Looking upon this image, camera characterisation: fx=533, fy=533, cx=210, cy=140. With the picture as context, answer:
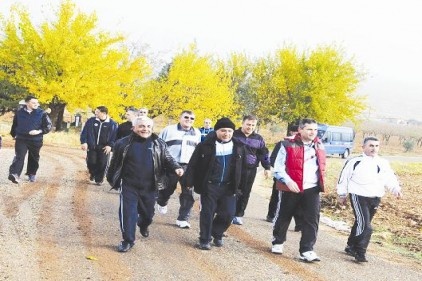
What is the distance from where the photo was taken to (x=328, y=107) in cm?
4397

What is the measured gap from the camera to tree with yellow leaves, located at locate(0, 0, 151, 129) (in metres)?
28.9

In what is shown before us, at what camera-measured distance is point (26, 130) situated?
37.4 ft

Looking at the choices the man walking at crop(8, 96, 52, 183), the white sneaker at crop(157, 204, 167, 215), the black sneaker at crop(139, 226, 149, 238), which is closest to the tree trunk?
the man walking at crop(8, 96, 52, 183)

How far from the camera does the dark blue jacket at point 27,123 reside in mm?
11414

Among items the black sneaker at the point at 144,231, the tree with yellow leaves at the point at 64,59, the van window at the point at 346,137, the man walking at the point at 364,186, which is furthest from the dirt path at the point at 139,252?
the van window at the point at 346,137

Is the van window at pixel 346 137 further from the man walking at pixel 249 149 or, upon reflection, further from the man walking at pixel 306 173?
the man walking at pixel 306 173

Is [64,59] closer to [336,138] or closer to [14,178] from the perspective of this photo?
[14,178]

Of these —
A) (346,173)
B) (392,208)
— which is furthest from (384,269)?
(392,208)

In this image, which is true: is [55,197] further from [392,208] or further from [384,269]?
[392,208]

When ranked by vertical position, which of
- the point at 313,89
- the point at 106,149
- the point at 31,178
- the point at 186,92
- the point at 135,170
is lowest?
the point at 31,178

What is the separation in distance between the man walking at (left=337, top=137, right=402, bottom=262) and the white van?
3114 centimetres

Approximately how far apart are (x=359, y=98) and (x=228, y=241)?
3991cm

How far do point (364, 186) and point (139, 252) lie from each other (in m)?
3.37

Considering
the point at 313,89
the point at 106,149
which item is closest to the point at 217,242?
the point at 106,149
